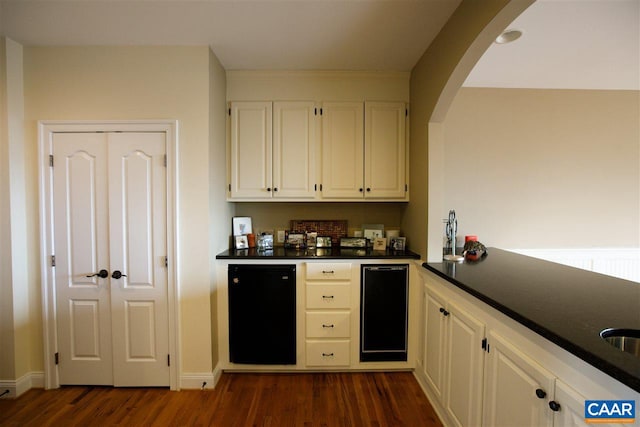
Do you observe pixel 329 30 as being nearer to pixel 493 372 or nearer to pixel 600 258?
Result: pixel 493 372

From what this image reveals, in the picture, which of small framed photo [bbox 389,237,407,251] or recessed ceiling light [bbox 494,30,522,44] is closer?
recessed ceiling light [bbox 494,30,522,44]

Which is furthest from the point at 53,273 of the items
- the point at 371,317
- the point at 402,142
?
the point at 402,142

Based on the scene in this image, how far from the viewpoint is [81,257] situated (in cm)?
223

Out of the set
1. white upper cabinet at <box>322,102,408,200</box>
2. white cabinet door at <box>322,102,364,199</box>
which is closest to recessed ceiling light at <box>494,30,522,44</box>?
white upper cabinet at <box>322,102,408,200</box>

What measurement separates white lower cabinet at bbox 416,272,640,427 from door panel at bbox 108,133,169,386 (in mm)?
2058

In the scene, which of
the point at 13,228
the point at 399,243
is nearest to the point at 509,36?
the point at 399,243

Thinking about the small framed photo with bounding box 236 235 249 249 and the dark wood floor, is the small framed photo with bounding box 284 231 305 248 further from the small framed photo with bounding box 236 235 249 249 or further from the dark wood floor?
the dark wood floor

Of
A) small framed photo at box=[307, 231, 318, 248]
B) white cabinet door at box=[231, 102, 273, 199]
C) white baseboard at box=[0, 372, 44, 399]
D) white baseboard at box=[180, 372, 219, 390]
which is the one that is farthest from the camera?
small framed photo at box=[307, 231, 318, 248]

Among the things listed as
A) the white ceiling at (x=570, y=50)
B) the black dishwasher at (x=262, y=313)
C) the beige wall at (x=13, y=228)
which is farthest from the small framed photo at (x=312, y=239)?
the beige wall at (x=13, y=228)

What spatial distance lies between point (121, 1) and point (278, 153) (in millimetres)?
1429

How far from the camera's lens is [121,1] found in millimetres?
1758

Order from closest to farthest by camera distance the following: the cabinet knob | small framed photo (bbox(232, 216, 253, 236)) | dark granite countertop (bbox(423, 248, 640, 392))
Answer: dark granite countertop (bbox(423, 248, 640, 392))
the cabinet knob
small framed photo (bbox(232, 216, 253, 236))

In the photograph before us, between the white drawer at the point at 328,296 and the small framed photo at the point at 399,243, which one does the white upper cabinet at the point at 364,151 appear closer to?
the small framed photo at the point at 399,243

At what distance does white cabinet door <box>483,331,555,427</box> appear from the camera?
1082 mm
